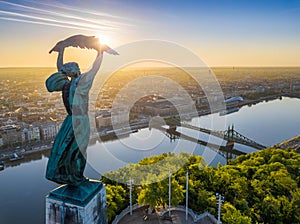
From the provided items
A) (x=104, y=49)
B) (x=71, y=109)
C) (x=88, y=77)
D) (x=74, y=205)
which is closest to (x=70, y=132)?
(x=71, y=109)

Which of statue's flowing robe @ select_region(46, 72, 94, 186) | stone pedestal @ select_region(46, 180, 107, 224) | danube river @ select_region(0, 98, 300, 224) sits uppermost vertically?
statue's flowing robe @ select_region(46, 72, 94, 186)

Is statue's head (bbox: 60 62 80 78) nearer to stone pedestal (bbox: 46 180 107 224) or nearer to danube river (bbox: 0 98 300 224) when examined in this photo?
stone pedestal (bbox: 46 180 107 224)

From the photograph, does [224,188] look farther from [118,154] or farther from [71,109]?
[118,154]

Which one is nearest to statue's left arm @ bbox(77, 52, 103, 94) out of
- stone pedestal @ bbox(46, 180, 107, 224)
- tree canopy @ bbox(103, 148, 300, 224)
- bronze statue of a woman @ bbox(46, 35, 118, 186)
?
bronze statue of a woman @ bbox(46, 35, 118, 186)

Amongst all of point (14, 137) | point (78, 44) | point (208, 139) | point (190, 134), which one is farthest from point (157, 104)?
point (78, 44)

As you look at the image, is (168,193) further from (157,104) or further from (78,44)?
(157,104)
